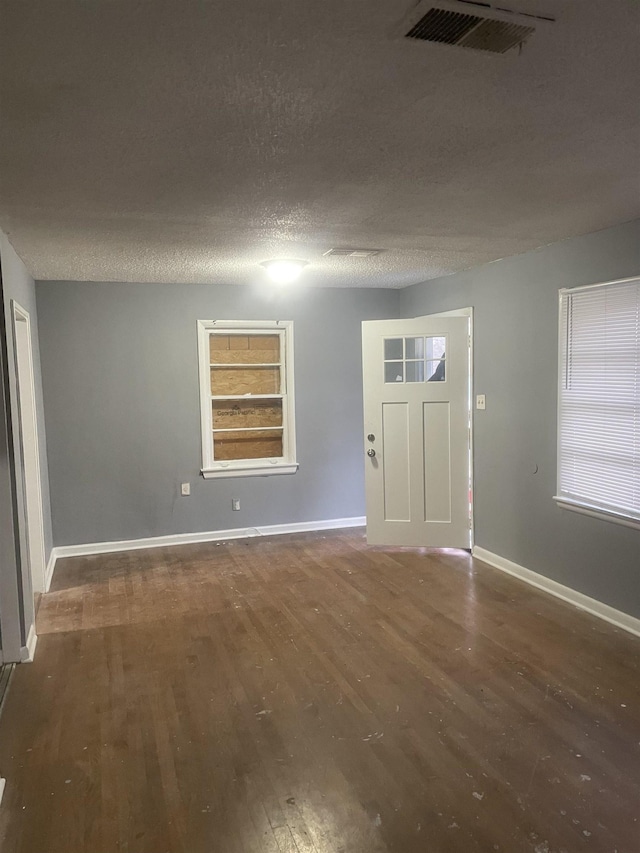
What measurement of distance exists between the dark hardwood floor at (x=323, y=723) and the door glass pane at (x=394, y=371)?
5.53 feet

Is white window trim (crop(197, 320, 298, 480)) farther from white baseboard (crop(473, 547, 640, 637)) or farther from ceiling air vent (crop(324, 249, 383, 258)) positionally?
white baseboard (crop(473, 547, 640, 637))

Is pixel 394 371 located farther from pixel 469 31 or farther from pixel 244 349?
pixel 469 31

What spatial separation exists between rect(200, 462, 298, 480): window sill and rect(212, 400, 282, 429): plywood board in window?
1.23ft

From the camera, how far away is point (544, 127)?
1987 mm

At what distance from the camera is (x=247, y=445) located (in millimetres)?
5828

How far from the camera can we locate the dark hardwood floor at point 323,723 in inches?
81.4

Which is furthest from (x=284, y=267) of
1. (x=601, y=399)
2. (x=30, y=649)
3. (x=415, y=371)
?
(x=30, y=649)

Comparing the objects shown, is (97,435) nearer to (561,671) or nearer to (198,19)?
(561,671)

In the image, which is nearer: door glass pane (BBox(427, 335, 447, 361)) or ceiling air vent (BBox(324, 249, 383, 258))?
ceiling air vent (BBox(324, 249, 383, 258))

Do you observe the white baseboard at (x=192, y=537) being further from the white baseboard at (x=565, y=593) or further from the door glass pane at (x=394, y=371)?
the door glass pane at (x=394, y=371)

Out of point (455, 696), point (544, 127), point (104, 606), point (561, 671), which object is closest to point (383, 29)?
point (544, 127)

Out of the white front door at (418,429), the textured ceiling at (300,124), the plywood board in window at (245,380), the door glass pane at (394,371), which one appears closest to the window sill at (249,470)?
the plywood board in window at (245,380)

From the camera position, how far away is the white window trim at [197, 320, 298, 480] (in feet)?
18.0

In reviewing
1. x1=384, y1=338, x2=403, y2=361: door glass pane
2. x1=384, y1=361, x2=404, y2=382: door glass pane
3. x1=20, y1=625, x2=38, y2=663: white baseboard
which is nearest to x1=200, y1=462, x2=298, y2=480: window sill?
x1=384, y1=361, x2=404, y2=382: door glass pane
